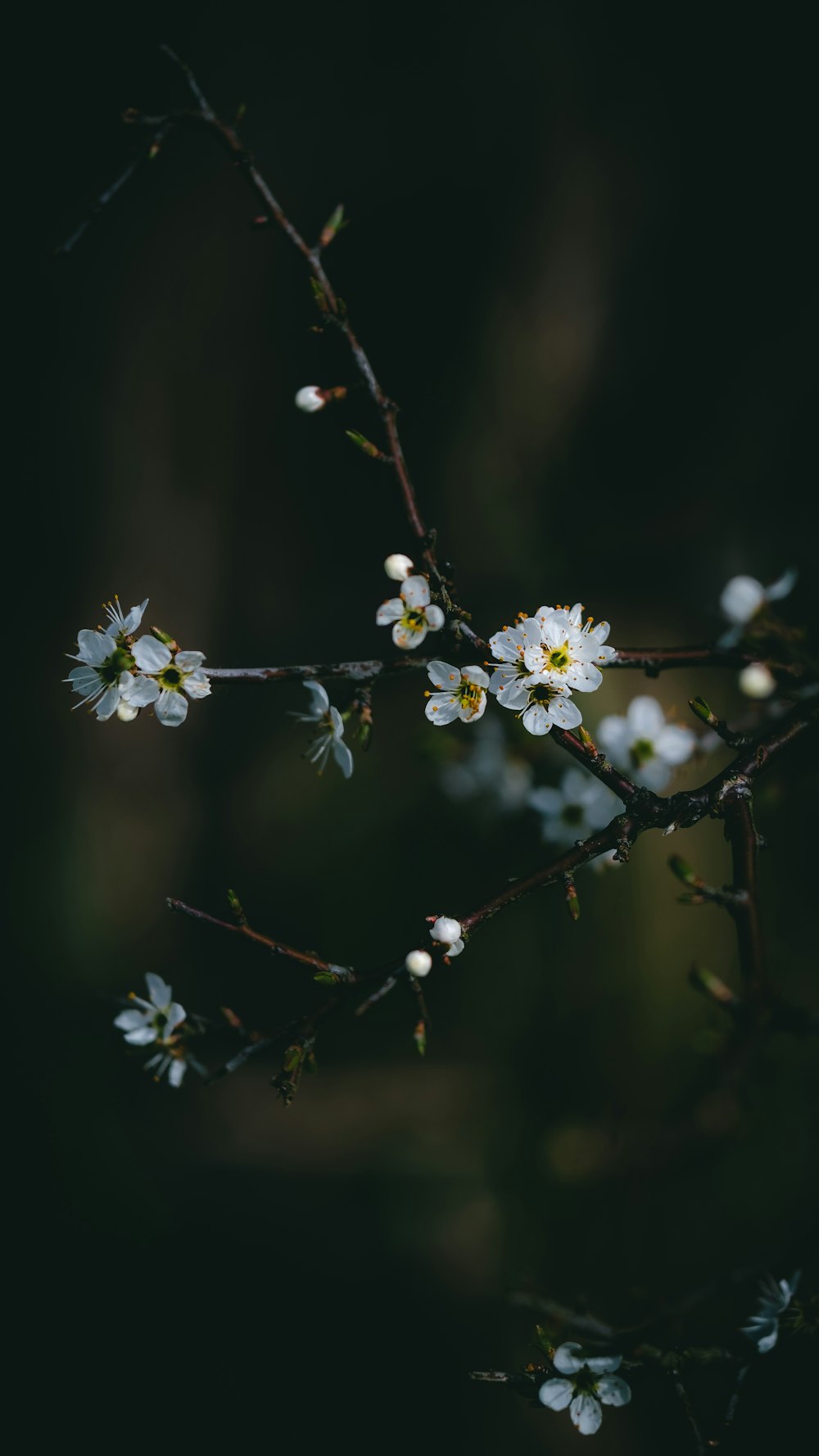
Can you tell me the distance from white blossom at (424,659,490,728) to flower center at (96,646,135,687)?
1.04 ft

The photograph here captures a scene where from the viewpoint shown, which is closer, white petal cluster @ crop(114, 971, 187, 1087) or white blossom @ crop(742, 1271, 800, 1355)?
white blossom @ crop(742, 1271, 800, 1355)

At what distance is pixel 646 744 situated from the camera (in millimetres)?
1146

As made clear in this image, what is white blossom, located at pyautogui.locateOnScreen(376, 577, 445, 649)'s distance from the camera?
0.74 m

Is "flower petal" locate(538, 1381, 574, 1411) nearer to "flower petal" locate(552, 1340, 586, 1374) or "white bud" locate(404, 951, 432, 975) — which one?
"flower petal" locate(552, 1340, 586, 1374)

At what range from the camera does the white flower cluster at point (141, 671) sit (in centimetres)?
78

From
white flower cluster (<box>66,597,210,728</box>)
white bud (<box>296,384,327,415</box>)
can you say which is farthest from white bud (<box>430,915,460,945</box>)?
white bud (<box>296,384,327,415</box>)

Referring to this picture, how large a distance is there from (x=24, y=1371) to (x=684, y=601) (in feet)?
8.46

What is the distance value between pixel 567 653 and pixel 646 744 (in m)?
0.42

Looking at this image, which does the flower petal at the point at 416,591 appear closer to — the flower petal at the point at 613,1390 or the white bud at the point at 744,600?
the white bud at the point at 744,600

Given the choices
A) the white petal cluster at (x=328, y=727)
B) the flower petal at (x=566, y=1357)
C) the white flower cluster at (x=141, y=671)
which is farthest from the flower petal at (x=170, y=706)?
the flower petal at (x=566, y=1357)

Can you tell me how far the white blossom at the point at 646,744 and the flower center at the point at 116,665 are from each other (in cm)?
66

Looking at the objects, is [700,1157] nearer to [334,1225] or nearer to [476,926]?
[476,926]

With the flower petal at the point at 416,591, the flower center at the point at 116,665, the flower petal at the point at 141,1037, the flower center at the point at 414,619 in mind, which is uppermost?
Result: the flower petal at the point at 416,591

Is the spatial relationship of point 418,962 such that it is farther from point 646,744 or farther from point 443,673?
point 646,744
